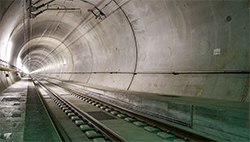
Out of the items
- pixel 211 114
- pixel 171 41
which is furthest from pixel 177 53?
pixel 211 114

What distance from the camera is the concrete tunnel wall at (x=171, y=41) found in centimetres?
604

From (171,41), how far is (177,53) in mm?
566

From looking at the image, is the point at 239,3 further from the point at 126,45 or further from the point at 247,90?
the point at 126,45

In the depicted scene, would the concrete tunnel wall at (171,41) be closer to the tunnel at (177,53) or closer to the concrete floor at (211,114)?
the tunnel at (177,53)

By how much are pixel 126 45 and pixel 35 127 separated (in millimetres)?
7767

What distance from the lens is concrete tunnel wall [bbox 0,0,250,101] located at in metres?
6.04

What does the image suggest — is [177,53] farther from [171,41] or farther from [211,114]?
[211,114]

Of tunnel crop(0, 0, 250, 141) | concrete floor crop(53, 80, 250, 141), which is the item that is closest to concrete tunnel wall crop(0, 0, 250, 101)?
tunnel crop(0, 0, 250, 141)

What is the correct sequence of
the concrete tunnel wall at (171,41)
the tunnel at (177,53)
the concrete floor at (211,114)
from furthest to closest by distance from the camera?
the concrete tunnel wall at (171,41), the tunnel at (177,53), the concrete floor at (211,114)

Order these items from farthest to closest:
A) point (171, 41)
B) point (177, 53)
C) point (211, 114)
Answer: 1. point (171, 41)
2. point (177, 53)
3. point (211, 114)

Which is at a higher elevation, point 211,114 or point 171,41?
point 171,41

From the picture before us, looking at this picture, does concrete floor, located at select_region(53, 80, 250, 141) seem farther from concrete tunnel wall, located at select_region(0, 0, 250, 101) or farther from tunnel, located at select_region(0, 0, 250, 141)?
concrete tunnel wall, located at select_region(0, 0, 250, 101)

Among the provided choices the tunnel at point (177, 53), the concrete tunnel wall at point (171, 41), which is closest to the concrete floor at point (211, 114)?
the tunnel at point (177, 53)

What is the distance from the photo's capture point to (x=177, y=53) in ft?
26.5
